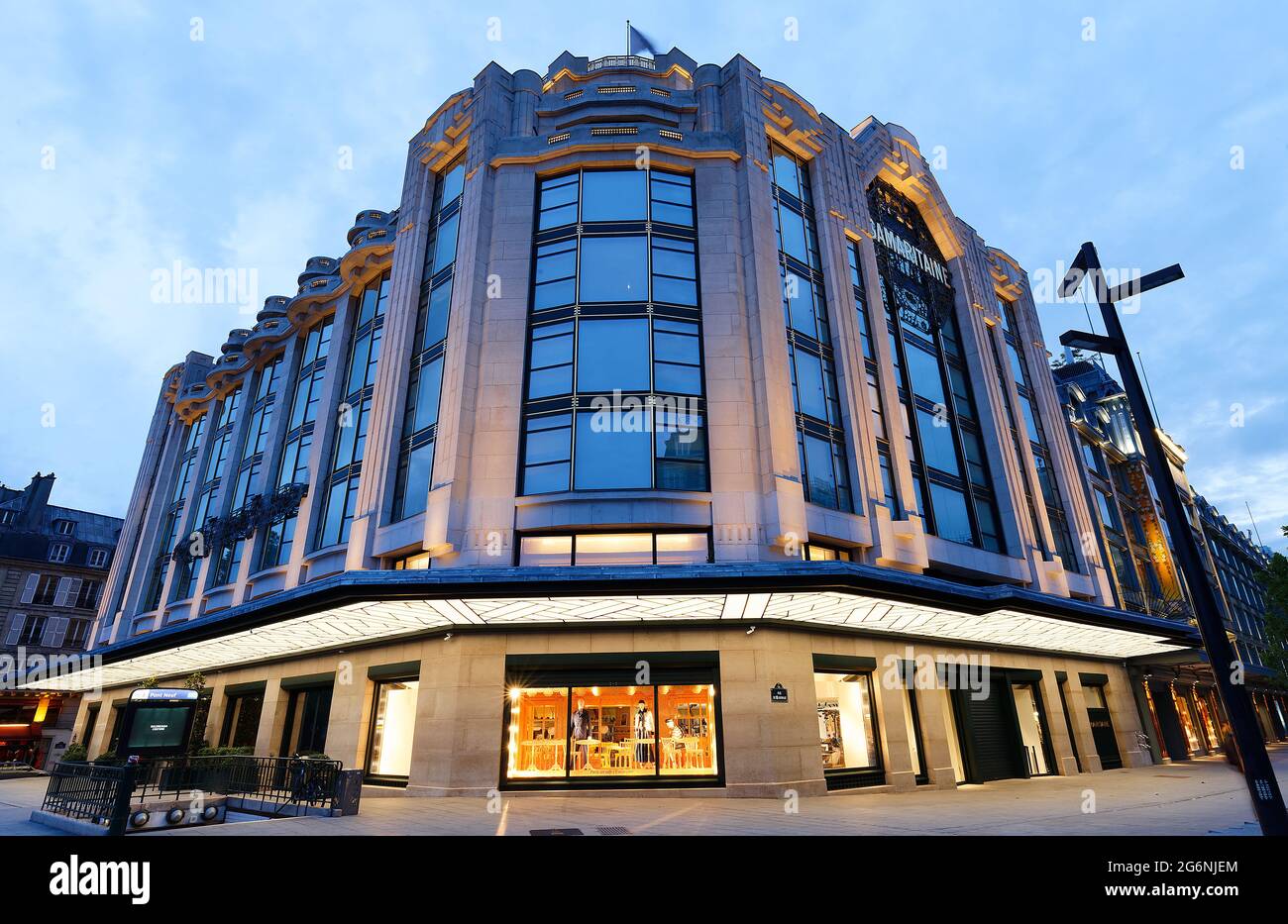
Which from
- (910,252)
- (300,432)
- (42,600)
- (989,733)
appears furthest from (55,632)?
(910,252)

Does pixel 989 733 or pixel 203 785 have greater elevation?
pixel 989 733

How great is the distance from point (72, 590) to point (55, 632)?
143 inches

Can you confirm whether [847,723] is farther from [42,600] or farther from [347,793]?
[42,600]

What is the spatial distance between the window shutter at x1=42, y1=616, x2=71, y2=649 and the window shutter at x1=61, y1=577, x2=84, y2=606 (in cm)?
127

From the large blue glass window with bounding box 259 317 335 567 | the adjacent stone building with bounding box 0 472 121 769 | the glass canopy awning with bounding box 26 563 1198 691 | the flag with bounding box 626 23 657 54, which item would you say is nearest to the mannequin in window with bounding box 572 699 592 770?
the glass canopy awning with bounding box 26 563 1198 691

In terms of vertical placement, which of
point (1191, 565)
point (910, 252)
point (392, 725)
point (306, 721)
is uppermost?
point (910, 252)

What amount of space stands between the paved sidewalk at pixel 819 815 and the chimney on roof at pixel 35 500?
5389 centimetres

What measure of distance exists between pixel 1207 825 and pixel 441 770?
53.5 feet

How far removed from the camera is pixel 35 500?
197 ft

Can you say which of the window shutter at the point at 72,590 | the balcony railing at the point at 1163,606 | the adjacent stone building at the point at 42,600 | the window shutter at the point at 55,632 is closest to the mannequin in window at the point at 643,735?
the balcony railing at the point at 1163,606

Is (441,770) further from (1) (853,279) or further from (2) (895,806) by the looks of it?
(1) (853,279)

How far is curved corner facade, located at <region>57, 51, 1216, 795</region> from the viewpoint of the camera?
1819 centimetres

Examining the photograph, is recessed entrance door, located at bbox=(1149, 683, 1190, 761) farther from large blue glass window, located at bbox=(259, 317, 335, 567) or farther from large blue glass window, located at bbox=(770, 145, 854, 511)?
large blue glass window, located at bbox=(259, 317, 335, 567)

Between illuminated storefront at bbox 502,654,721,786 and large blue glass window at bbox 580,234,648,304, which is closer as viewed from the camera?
illuminated storefront at bbox 502,654,721,786
